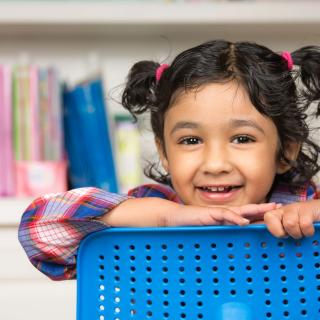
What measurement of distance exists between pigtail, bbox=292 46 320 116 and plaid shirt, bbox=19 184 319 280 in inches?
16.0

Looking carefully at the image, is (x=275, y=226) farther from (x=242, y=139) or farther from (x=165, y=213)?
(x=242, y=139)

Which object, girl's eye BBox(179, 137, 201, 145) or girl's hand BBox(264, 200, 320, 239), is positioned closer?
girl's hand BBox(264, 200, 320, 239)

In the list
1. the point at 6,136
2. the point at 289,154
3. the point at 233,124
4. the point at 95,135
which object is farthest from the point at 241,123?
the point at 6,136

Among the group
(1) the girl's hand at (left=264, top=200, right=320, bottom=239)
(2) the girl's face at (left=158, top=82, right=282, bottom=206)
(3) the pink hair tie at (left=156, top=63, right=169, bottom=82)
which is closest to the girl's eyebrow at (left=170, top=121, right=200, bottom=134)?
(2) the girl's face at (left=158, top=82, right=282, bottom=206)

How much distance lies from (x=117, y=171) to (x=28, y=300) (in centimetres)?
40

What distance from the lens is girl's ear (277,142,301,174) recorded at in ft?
3.51

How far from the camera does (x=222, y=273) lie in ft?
2.33

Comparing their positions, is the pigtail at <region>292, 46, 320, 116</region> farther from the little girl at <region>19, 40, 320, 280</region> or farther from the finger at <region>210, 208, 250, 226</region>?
the finger at <region>210, 208, 250, 226</region>

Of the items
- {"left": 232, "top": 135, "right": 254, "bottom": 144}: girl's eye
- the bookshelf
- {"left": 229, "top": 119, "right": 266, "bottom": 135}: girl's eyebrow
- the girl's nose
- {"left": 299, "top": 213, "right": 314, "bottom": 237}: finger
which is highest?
the bookshelf

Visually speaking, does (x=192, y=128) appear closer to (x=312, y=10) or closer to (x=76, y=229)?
(x=76, y=229)

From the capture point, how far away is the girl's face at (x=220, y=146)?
3.13 ft

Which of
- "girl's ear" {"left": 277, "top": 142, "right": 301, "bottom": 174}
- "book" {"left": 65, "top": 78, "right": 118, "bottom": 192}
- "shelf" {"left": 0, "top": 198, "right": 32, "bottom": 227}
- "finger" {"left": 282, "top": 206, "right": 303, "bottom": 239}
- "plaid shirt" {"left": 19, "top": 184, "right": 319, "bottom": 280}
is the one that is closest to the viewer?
"finger" {"left": 282, "top": 206, "right": 303, "bottom": 239}

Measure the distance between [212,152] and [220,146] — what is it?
0.02 m

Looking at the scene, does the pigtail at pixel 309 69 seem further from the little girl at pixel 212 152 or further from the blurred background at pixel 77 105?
the blurred background at pixel 77 105
